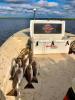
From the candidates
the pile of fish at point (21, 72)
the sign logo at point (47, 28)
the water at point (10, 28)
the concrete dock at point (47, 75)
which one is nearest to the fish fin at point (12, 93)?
the pile of fish at point (21, 72)

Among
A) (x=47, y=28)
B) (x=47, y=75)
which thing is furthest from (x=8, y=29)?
(x=47, y=75)

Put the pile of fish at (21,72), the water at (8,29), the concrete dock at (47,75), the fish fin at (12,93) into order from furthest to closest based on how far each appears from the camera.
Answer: the water at (8,29) → the pile of fish at (21,72) → the concrete dock at (47,75) → the fish fin at (12,93)

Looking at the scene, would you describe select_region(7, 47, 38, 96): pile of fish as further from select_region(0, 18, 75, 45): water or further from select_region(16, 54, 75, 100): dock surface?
select_region(0, 18, 75, 45): water

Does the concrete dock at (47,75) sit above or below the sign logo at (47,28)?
below

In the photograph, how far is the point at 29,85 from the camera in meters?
10.3

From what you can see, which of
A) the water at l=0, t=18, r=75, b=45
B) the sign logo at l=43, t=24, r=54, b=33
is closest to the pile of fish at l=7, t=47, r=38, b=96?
the sign logo at l=43, t=24, r=54, b=33

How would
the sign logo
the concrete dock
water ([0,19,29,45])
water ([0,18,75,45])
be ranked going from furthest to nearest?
water ([0,18,75,45])
water ([0,19,29,45])
the sign logo
the concrete dock

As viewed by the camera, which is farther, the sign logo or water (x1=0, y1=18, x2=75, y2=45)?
water (x1=0, y1=18, x2=75, y2=45)

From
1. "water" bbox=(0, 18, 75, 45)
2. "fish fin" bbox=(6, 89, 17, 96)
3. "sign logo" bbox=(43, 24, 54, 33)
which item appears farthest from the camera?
"water" bbox=(0, 18, 75, 45)

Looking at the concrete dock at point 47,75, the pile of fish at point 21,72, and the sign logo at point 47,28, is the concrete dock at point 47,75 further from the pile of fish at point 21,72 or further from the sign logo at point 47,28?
the sign logo at point 47,28

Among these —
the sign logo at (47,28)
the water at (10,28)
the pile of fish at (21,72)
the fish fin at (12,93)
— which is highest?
the sign logo at (47,28)

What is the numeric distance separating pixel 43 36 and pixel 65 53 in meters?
1.84

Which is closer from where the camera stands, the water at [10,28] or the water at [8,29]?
the water at [8,29]

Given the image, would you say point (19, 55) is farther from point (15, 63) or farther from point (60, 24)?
point (60, 24)
